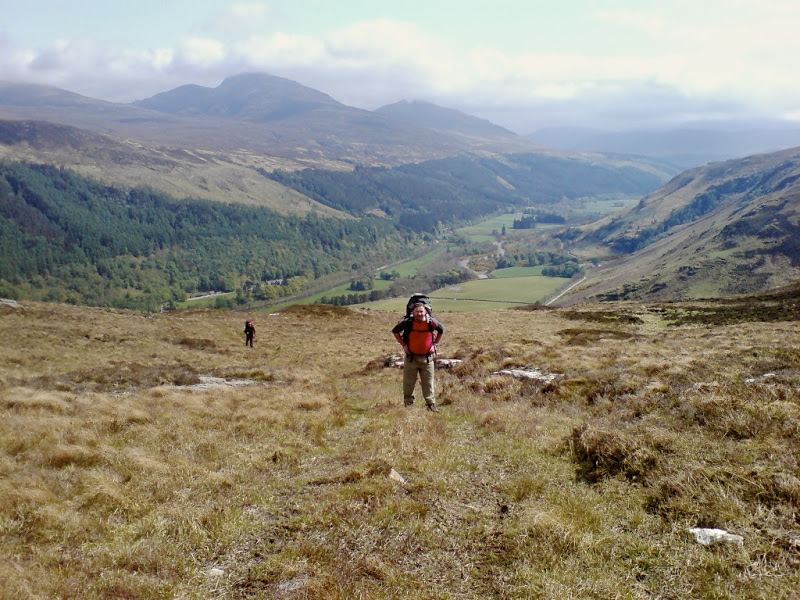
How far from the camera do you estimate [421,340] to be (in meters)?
13.4

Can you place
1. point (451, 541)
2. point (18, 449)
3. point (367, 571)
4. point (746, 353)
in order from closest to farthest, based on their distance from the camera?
1. point (367, 571)
2. point (451, 541)
3. point (18, 449)
4. point (746, 353)

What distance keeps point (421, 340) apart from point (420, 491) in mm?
6332

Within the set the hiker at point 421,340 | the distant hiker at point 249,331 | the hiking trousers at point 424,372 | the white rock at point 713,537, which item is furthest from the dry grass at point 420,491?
the distant hiker at point 249,331

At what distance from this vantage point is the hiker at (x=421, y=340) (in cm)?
1331

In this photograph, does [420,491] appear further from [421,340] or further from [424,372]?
[424,372]

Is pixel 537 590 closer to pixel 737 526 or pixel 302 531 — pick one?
pixel 737 526

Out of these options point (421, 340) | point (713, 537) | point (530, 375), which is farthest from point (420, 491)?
point (530, 375)

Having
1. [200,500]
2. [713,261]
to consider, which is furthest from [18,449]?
[713,261]

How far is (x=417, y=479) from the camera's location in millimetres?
7832

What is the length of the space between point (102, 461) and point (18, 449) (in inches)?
82.5

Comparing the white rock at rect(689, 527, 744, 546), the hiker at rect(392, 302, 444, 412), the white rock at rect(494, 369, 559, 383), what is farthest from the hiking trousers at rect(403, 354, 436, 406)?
the white rock at rect(689, 527, 744, 546)

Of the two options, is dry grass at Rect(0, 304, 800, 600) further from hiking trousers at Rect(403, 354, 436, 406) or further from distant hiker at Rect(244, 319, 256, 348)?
distant hiker at Rect(244, 319, 256, 348)

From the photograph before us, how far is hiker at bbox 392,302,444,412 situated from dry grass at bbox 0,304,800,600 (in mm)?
1220

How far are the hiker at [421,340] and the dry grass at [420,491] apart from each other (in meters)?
1.22
